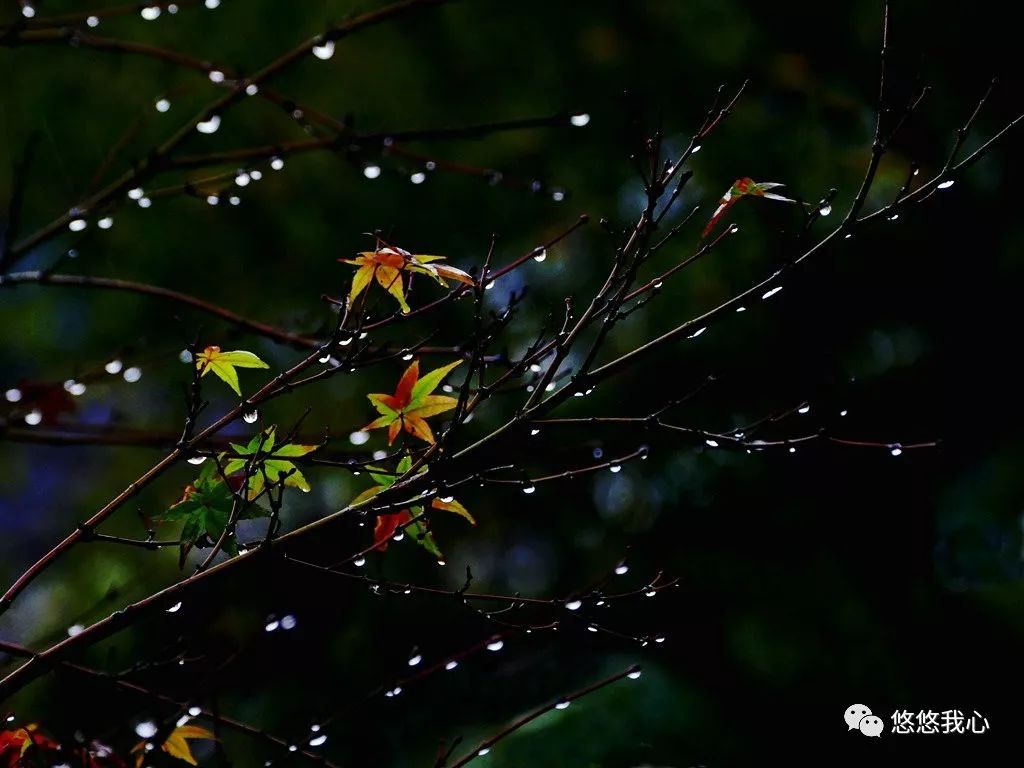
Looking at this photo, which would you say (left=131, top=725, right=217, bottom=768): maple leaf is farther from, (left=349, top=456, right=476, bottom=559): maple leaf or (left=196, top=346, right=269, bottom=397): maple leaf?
(left=196, top=346, right=269, bottom=397): maple leaf

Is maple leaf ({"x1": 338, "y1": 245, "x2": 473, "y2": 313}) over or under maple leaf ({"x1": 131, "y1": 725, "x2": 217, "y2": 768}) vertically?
over

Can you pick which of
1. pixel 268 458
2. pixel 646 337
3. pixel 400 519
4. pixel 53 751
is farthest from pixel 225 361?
pixel 646 337

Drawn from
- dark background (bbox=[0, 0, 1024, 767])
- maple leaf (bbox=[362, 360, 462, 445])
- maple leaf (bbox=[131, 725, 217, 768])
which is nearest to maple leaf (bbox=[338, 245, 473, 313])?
maple leaf (bbox=[362, 360, 462, 445])

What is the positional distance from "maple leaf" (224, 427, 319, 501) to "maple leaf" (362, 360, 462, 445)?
0.36 feet

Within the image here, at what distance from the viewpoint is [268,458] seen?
920mm

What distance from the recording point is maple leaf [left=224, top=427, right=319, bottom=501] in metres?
0.92

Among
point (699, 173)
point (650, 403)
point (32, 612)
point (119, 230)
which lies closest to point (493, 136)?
point (699, 173)

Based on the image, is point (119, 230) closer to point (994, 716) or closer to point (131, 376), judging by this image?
point (131, 376)

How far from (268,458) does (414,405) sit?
0.23 m

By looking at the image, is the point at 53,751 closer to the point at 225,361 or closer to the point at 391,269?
the point at 225,361

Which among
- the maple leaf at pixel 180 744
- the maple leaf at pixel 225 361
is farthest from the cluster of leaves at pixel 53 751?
the maple leaf at pixel 225 361

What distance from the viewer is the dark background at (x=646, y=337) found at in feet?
7.95

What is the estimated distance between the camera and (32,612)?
11.1ft

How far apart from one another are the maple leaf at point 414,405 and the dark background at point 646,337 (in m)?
1.38
